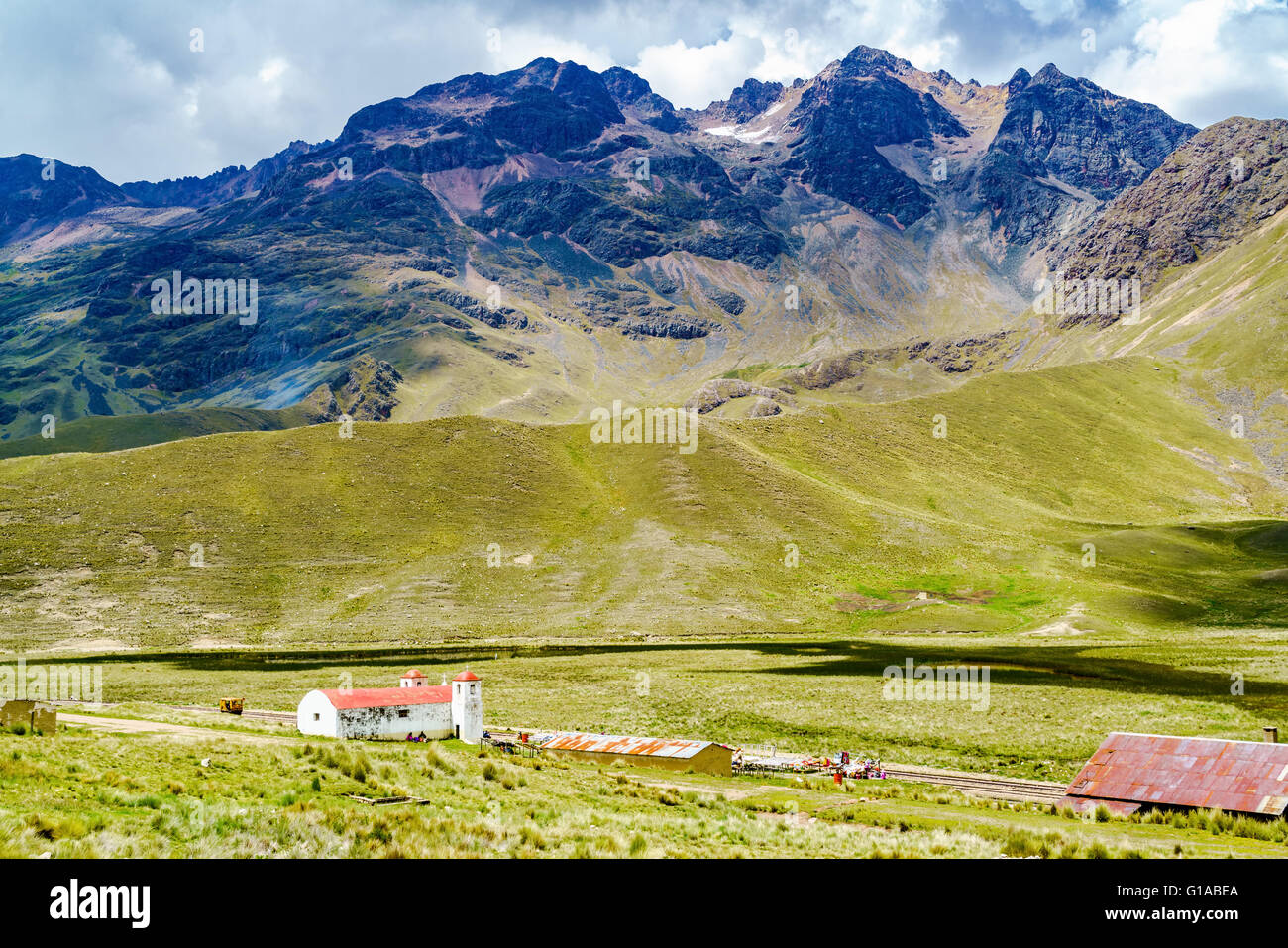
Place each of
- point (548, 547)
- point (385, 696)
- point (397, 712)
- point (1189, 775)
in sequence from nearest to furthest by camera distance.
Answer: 1. point (1189, 775)
2. point (397, 712)
3. point (385, 696)
4. point (548, 547)

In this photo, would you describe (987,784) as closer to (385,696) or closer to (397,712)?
(397,712)

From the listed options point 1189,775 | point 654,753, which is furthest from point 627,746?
point 1189,775

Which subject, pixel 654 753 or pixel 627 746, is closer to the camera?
pixel 654 753

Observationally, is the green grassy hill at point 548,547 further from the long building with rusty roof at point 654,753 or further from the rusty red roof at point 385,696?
the long building with rusty roof at point 654,753

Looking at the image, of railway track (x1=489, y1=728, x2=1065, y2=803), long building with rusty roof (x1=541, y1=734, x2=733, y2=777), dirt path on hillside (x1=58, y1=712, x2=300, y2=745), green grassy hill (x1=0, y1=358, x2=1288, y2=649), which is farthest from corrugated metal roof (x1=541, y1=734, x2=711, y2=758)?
green grassy hill (x1=0, y1=358, x2=1288, y2=649)

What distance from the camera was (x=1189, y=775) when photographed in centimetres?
3366

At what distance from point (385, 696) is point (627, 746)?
41.2ft

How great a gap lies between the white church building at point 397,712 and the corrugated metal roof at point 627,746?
4.64m

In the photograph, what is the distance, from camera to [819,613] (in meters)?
126

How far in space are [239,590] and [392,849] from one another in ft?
374

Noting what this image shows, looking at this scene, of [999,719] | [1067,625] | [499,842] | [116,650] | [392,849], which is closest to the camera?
[392,849]

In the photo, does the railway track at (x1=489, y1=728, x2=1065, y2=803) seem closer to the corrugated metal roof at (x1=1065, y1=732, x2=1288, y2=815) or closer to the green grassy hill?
the corrugated metal roof at (x1=1065, y1=732, x2=1288, y2=815)
